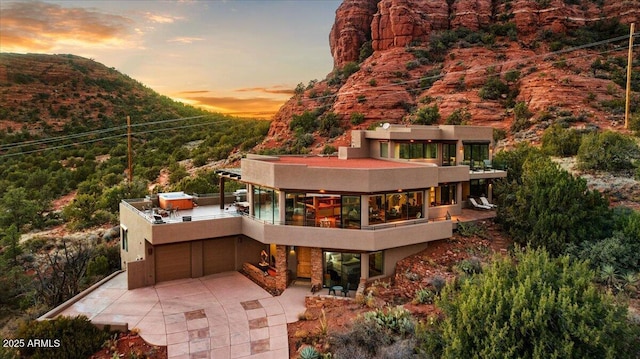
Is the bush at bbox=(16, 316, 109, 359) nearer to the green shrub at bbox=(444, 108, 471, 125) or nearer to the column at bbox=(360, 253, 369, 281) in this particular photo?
the column at bbox=(360, 253, 369, 281)

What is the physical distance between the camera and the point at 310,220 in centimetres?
1789

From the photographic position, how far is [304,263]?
61.5 feet

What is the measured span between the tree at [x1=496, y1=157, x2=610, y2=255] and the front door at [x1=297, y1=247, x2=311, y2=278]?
10.8 m

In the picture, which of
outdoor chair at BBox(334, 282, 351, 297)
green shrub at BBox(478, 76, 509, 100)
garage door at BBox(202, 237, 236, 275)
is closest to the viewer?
outdoor chair at BBox(334, 282, 351, 297)

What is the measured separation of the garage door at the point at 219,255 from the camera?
20.0 m

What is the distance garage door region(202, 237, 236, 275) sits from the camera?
1998cm

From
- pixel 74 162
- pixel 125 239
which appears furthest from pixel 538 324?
pixel 74 162

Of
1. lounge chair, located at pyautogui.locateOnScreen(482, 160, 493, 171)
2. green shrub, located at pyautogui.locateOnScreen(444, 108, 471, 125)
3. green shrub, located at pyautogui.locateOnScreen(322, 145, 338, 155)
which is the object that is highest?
green shrub, located at pyautogui.locateOnScreen(444, 108, 471, 125)

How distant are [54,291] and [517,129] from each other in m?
43.8

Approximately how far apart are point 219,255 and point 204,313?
4787 millimetres

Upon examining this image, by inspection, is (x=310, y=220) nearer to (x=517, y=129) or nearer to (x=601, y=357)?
(x=601, y=357)

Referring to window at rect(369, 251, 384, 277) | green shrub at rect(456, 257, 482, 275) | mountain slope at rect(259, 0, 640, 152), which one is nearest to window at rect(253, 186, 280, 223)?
window at rect(369, 251, 384, 277)

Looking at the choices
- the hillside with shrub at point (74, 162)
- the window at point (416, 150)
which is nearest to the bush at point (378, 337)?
the window at point (416, 150)

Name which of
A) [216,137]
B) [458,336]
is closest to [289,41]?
[216,137]
